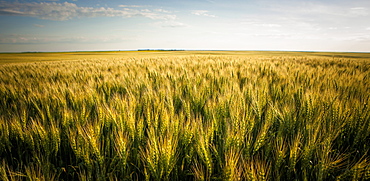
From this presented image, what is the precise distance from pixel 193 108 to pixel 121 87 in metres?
1.59

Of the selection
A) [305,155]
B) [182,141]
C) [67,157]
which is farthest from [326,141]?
[67,157]

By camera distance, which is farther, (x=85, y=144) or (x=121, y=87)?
(x=121, y=87)

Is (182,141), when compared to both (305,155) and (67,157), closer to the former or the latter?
(305,155)

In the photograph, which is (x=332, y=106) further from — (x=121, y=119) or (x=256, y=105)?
(x=121, y=119)

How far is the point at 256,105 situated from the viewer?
1.55 meters

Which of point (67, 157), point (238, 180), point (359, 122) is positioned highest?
point (359, 122)

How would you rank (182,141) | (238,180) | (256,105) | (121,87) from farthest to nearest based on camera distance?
(121,87), (256,105), (182,141), (238,180)

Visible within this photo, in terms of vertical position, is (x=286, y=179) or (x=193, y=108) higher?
(x=193, y=108)

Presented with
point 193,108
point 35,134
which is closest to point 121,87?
point 193,108

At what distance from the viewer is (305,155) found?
2.92ft

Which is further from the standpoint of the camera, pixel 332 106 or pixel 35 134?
pixel 332 106

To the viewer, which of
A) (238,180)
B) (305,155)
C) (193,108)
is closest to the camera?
(238,180)

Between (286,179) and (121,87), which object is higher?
(121,87)

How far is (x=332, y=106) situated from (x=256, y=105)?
1.85 ft
